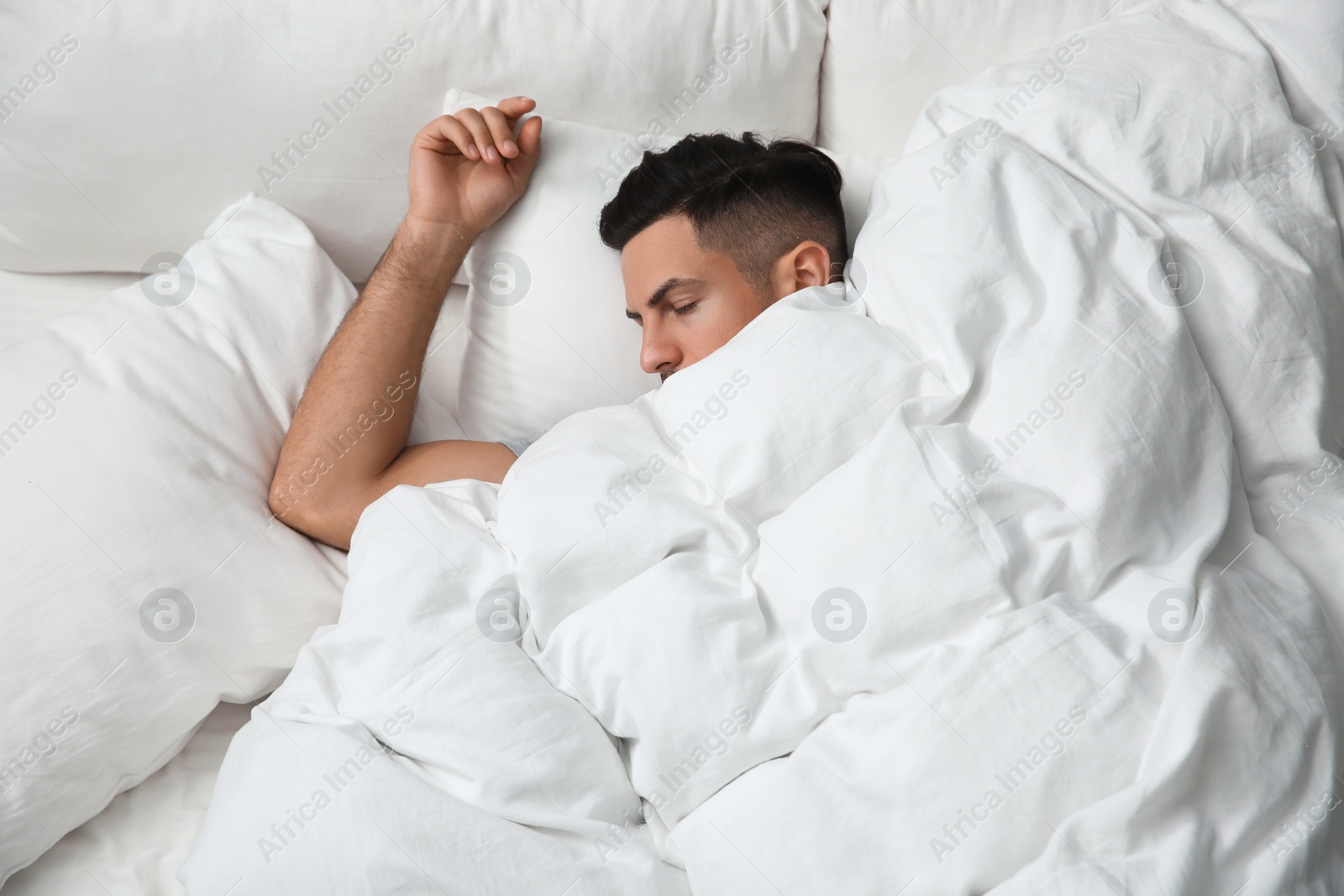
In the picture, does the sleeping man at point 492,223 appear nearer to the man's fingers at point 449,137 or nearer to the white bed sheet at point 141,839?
the man's fingers at point 449,137

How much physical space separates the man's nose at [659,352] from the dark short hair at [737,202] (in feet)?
0.47

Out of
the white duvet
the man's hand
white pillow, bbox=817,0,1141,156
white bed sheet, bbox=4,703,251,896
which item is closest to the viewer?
the white duvet

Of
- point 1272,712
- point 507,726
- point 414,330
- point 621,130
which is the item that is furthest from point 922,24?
point 507,726

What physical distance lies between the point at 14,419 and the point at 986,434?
109cm

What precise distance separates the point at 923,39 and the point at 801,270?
0.46 meters

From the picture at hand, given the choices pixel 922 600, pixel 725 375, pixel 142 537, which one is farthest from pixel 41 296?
pixel 922 600

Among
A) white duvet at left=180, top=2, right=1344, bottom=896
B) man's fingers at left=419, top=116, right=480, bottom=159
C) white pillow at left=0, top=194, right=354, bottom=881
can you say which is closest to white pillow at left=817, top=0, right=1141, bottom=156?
white duvet at left=180, top=2, right=1344, bottom=896

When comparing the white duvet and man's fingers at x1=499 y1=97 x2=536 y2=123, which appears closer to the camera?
the white duvet


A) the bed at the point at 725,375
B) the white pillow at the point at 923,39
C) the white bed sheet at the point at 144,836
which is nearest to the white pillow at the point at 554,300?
the bed at the point at 725,375

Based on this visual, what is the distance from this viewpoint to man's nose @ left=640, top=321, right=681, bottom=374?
1.22 meters

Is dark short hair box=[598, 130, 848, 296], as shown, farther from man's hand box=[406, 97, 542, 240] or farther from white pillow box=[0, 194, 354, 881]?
white pillow box=[0, 194, 354, 881]

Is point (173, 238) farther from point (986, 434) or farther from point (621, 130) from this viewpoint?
point (986, 434)

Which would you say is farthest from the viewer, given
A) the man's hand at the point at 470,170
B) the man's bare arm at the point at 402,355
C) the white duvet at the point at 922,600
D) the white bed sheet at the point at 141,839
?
the man's hand at the point at 470,170

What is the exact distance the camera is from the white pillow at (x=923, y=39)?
1.37 metres
